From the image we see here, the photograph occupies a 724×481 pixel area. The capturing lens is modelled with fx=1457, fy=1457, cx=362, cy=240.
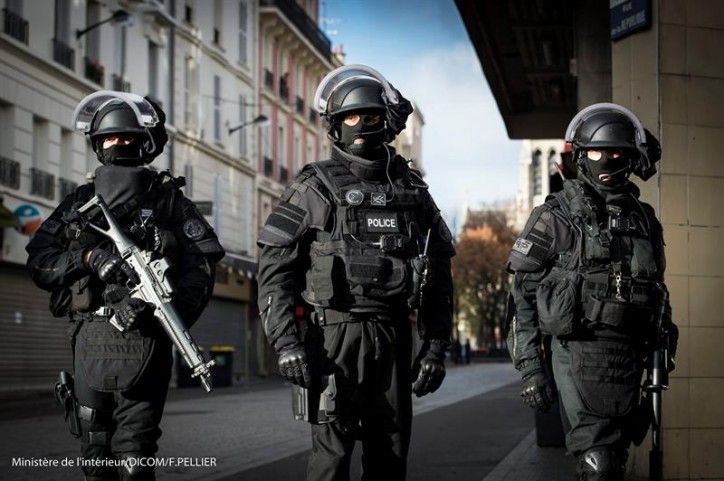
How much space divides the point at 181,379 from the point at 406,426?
30.1m

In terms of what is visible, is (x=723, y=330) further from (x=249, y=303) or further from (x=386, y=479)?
(x=249, y=303)

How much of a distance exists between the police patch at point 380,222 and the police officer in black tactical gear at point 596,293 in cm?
101

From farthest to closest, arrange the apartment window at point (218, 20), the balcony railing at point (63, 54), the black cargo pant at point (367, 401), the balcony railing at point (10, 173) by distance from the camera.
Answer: the apartment window at point (218, 20), the balcony railing at point (63, 54), the balcony railing at point (10, 173), the black cargo pant at point (367, 401)

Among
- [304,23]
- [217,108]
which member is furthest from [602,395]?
[304,23]

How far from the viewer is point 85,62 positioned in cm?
3294

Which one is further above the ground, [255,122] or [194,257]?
[255,122]

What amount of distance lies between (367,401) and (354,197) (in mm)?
894

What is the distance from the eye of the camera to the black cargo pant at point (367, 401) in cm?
628

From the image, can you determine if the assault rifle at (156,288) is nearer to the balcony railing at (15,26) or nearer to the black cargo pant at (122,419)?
the black cargo pant at (122,419)

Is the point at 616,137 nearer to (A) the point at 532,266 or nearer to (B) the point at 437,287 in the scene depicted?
(A) the point at 532,266

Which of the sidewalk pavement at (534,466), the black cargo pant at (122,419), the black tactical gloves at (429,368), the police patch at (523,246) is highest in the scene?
the police patch at (523,246)

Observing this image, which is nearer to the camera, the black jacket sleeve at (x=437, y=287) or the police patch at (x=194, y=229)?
the black jacket sleeve at (x=437, y=287)

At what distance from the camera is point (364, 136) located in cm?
654

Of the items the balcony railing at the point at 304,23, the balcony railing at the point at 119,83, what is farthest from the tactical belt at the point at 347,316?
the balcony railing at the point at 304,23
